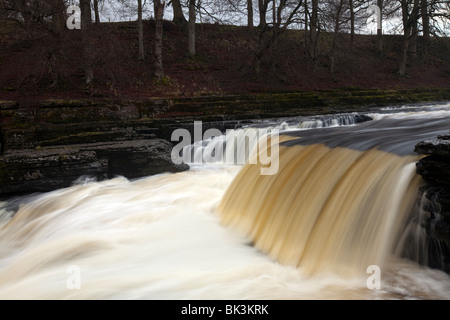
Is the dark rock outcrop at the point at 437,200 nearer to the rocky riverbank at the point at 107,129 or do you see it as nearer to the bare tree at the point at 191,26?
the rocky riverbank at the point at 107,129

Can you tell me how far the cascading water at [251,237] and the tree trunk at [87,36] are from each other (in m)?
7.36

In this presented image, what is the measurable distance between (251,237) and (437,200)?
2284 millimetres

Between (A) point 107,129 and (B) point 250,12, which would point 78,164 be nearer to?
(A) point 107,129

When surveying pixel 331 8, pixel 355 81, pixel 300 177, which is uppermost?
pixel 331 8

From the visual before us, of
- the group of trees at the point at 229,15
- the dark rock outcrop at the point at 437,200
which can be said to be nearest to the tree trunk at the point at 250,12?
the group of trees at the point at 229,15

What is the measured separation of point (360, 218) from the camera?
150 inches

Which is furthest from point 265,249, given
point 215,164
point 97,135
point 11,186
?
point 97,135

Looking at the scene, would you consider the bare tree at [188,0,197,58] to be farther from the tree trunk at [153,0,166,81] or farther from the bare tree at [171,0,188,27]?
the bare tree at [171,0,188,27]

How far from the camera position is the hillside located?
11695mm

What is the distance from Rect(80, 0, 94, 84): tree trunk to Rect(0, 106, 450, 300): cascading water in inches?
290

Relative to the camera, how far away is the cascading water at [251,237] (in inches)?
133

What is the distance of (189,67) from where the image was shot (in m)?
16.7
